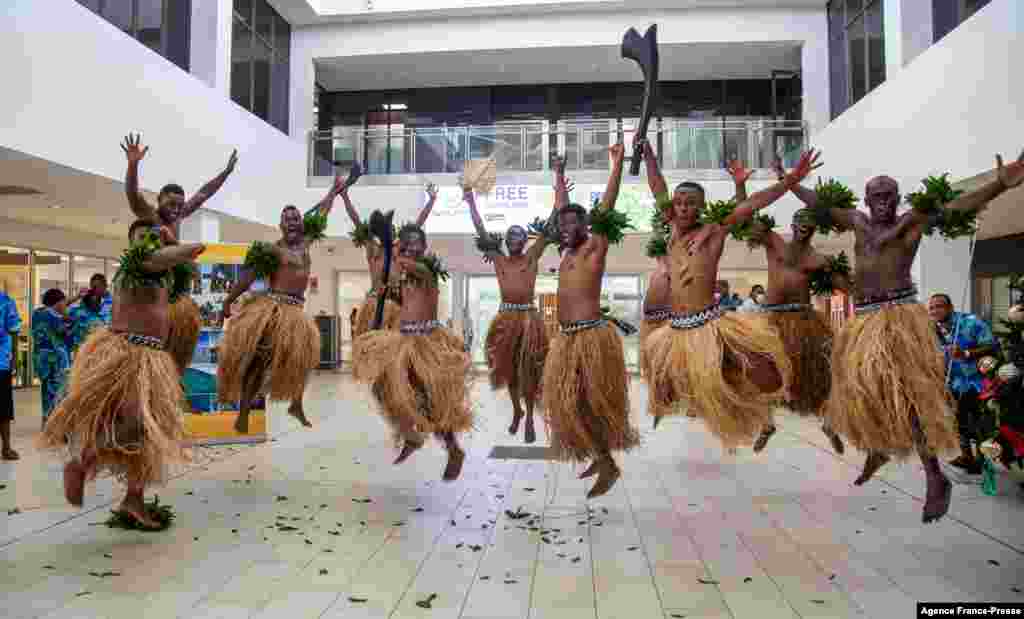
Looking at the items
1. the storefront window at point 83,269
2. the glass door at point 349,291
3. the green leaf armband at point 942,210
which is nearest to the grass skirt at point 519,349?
the green leaf armband at point 942,210

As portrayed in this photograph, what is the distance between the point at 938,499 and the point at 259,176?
9.42 metres

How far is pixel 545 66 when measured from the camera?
1309 cm

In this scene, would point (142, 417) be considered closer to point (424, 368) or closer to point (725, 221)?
point (424, 368)

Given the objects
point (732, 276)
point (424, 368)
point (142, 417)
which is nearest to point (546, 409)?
point (424, 368)

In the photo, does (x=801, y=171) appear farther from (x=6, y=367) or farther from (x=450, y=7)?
(x=450, y=7)

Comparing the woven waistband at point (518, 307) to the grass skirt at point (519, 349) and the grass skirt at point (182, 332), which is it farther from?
the grass skirt at point (182, 332)

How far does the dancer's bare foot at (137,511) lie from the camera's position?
343cm

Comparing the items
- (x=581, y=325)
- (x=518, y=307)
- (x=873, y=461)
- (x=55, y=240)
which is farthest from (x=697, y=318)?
(x=55, y=240)

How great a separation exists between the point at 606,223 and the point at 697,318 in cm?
71

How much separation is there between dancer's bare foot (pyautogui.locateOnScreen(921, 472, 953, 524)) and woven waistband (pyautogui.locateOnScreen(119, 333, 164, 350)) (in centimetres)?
347

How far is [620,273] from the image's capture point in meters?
14.4

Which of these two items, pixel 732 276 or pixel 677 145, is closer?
pixel 677 145

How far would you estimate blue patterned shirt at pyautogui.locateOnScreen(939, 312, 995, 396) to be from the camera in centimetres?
466

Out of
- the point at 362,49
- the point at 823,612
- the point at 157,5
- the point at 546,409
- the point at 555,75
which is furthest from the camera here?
the point at 555,75
